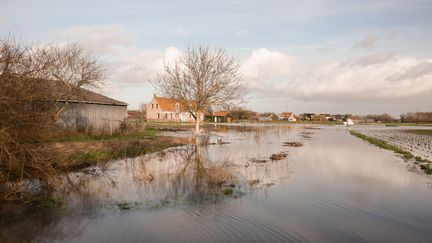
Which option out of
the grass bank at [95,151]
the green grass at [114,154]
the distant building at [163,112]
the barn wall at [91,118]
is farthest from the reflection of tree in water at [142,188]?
the distant building at [163,112]

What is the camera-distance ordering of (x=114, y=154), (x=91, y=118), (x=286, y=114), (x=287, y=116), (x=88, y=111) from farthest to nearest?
1. (x=286, y=114)
2. (x=287, y=116)
3. (x=91, y=118)
4. (x=88, y=111)
5. (x=114, y=154)

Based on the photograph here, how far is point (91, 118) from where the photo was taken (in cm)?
3167

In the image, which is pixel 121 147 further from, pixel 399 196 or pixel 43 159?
pixel 399 196

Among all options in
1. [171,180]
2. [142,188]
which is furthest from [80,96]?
[142,188]

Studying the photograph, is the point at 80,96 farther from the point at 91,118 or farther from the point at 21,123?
the point at 21,123

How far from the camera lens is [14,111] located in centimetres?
968

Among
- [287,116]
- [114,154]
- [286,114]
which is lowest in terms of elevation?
[114,154]

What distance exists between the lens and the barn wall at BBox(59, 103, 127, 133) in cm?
2917

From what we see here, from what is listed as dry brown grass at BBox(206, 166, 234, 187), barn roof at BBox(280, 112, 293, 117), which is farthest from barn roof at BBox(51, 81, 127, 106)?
barn roof at BBox(280, 112, 293, 117)

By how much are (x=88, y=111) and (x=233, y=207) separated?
2465cm

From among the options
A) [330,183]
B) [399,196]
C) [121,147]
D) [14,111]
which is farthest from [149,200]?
[121,147]

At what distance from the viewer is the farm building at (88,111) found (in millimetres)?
28500

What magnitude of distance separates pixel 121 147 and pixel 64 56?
13573 mm

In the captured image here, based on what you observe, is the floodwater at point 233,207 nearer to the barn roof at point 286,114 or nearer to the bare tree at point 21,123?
the bare tree at point 21,123
